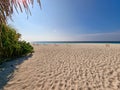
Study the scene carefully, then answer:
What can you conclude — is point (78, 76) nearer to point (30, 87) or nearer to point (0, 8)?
point (30, 87)

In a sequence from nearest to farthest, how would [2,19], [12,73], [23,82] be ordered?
[2,19] < [23,82] < [12,73]

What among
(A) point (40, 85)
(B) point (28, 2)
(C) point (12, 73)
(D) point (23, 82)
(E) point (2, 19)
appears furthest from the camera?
(C) point (12, 73)

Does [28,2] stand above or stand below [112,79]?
above

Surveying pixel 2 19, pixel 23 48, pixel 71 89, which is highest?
pixel 2 19

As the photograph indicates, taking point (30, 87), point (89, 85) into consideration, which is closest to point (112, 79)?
point (89, 85)

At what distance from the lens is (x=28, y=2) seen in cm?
173

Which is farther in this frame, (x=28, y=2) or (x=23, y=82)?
(x=23, y=82)

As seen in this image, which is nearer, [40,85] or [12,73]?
[40,85]

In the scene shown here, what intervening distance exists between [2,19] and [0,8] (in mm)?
160

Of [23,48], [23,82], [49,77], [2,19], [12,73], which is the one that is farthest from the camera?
[23,48]

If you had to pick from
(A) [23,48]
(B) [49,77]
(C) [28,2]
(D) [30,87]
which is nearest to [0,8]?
(C) [28,2]

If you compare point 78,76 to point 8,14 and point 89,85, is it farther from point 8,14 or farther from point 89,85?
point 8,14

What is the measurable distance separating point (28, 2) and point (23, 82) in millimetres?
3705

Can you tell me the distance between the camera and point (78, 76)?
5.30 m
